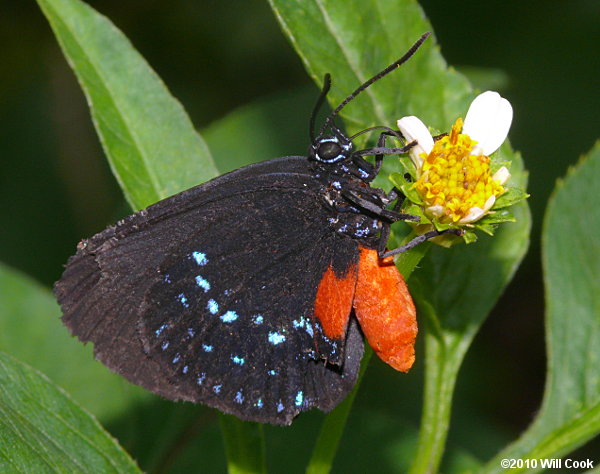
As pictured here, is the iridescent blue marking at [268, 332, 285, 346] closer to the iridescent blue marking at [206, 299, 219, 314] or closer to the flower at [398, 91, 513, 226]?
the iridescent blue marking at [206, 299, 219, 314]

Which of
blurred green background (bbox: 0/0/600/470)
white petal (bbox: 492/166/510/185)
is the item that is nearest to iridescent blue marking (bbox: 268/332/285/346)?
white petal (bbox: 492/166/510/185)

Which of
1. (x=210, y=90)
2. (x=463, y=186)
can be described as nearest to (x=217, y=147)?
(x=210, y=90)

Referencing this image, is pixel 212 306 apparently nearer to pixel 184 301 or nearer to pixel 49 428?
pixel 184 301

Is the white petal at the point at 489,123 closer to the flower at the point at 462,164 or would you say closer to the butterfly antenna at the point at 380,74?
the flower at the point at 462,164

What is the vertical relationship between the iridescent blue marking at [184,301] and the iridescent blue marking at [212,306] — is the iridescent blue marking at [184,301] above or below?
above

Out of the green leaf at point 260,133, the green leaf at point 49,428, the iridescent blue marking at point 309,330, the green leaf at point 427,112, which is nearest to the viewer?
the green leaf at point 49,428

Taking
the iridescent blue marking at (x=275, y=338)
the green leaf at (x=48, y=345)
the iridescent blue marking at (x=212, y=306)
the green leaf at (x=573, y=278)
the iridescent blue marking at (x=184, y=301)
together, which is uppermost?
the iridescent blue marking at (x=184, y=301)

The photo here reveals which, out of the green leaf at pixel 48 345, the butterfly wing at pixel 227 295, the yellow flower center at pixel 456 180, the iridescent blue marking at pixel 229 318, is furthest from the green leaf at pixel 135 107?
the green leaf at pixel 48 345

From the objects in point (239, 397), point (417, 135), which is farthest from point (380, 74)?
point (239, 397)
